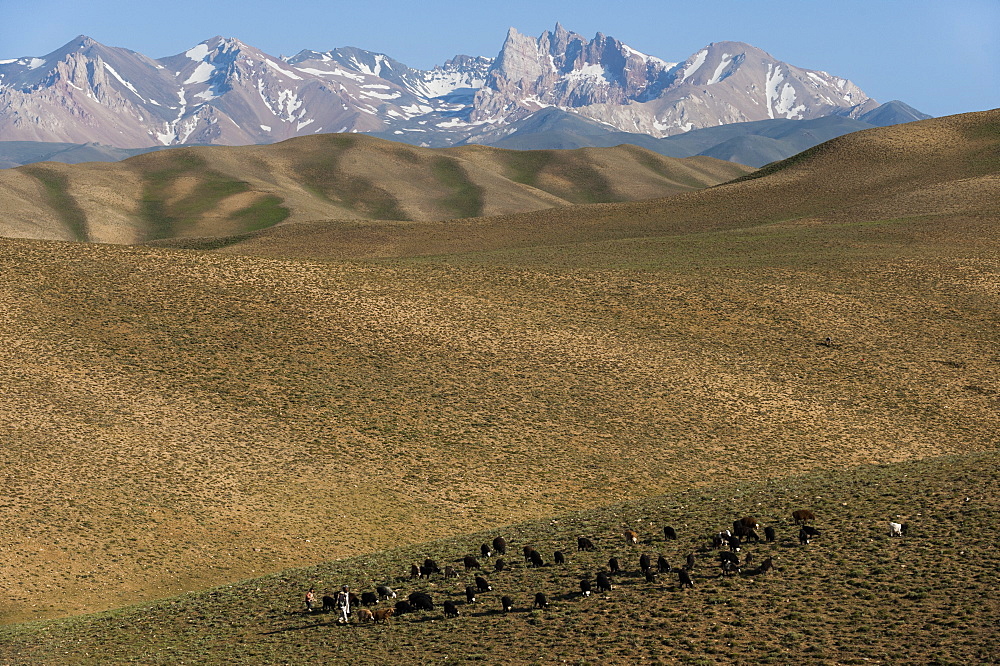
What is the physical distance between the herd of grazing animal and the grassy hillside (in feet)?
0.87

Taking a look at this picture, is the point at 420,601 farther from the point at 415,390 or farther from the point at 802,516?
the point at 415,390

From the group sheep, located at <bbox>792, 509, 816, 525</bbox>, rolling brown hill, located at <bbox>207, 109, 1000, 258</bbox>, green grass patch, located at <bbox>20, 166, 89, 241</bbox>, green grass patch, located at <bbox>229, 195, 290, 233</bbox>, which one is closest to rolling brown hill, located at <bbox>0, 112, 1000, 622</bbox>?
sheep, located at <bbox>792, 509, 816, 525</bbox>

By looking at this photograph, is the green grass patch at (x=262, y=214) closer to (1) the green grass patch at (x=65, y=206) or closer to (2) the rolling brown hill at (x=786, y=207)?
(1) the green grass patch at (x=65, y=206)

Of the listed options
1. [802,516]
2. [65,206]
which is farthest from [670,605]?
[65,206]

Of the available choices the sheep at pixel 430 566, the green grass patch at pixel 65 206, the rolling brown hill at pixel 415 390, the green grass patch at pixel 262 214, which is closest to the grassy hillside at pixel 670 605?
the sheep at pixel 430 566

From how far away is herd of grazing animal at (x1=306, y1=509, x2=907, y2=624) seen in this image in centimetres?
2783

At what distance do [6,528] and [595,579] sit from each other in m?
24.7

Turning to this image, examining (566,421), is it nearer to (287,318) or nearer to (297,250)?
(287,318)

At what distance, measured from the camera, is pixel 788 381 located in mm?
59406

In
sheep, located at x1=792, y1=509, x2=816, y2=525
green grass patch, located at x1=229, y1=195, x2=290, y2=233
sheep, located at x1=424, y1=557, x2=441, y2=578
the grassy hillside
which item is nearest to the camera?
the grassy hillside

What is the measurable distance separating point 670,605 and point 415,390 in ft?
104

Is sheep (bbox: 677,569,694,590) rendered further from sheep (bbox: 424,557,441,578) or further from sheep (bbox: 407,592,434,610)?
sheep (bbox: 424,557,441,578)

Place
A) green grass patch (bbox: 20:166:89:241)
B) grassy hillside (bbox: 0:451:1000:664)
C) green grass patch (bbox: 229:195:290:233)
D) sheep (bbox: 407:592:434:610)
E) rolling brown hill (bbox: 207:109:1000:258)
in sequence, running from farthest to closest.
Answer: green grass patch (bbox: 229:195:290:233), green grass patch (bbox: 20:166:89:241), rolling brown hill (bbox: 207:109:1000:258), sheep (bbox: 407:592:434:610), grassy hillside (bbox: 0:451:1000:664)

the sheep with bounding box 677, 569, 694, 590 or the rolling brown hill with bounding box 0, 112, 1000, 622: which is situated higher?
the rolling brown hill with bounding box 0, 112, 1000, 622
